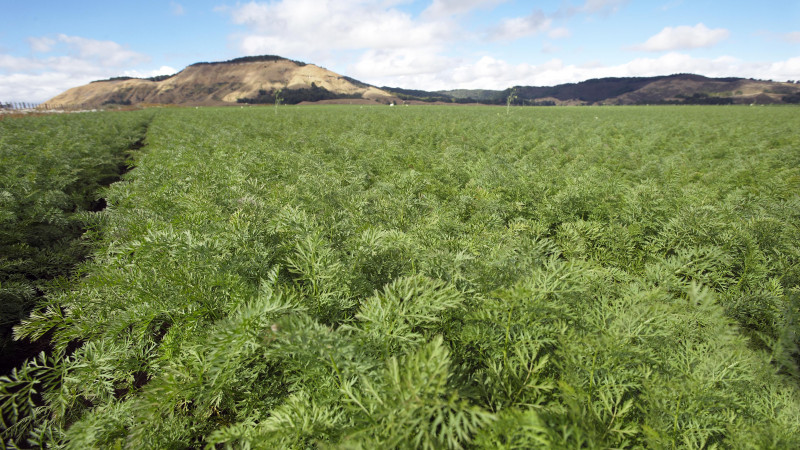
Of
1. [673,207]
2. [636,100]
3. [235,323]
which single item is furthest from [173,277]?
[636,100]

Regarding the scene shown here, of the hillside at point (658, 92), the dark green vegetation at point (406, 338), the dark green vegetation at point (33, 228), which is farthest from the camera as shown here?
the hillside at point (658, 92)

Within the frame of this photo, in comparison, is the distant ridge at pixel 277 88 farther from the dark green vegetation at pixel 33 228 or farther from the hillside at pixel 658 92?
the dark green vegetation at pixel 33 228

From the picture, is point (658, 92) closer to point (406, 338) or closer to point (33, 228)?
point (406, 338)

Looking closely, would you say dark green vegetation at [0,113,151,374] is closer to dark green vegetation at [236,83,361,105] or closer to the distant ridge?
dark green vegetation at [236,83,361,105]

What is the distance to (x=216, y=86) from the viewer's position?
129m

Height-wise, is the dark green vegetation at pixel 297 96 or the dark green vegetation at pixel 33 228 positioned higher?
the dark green vegetation at pixel 297 96

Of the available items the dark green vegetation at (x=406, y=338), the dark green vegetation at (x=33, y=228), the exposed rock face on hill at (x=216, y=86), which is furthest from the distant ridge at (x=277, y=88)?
the dark green vegetation at (x=406, y=338)

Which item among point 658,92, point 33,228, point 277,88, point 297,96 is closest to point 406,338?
point 33,228

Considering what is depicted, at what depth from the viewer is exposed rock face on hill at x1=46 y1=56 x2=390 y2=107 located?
12119 centimetres

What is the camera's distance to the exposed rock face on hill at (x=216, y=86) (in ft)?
398

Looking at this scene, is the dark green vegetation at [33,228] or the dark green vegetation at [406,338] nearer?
the dark green vegetation at [406,338]

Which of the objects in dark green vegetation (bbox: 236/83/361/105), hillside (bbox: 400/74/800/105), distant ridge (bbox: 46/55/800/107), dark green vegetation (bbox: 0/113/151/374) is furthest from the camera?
distant ridge (bbox: 46/55/800/107)

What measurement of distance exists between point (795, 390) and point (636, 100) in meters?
167

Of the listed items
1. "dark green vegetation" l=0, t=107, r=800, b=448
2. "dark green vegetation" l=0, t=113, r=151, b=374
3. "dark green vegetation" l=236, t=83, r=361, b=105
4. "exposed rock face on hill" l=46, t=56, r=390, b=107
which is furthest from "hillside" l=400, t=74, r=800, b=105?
"dark green vegetation" l=0, t=107, r=800, b=448
